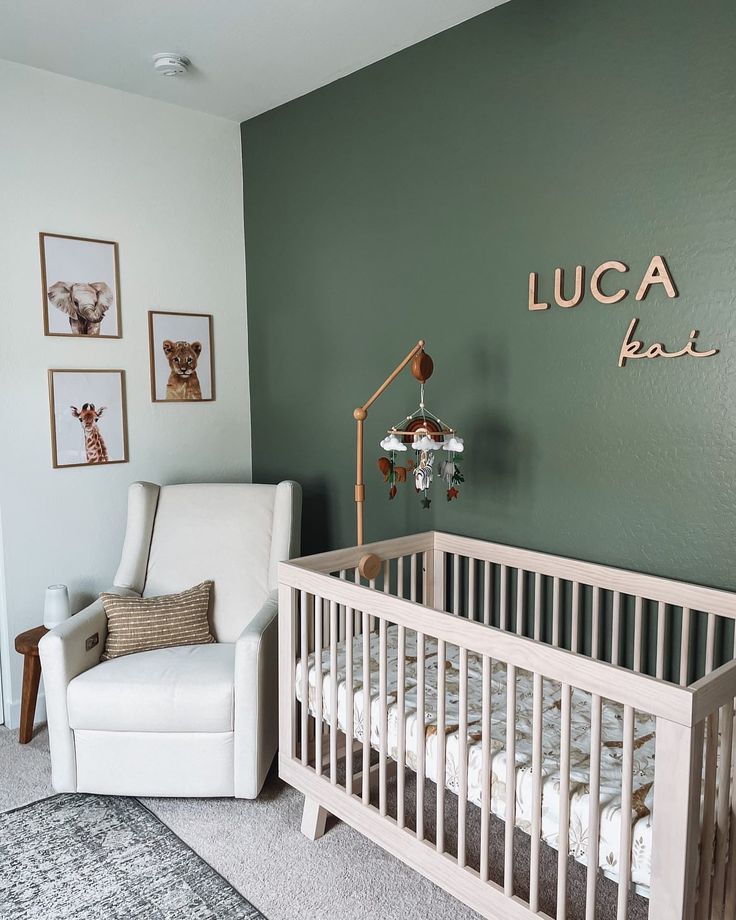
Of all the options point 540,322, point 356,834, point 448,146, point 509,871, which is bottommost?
point 356,834

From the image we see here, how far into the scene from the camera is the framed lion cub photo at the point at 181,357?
329 cm

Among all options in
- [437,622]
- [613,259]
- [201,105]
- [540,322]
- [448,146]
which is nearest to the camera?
[437,622]

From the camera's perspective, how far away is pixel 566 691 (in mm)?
1496

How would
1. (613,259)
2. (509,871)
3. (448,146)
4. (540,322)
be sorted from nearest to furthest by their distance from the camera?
(509,871) < (613,259) < (540,322) < (448,146)

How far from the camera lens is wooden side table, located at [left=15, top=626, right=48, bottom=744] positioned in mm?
2752

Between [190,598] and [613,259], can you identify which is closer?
[613,259]

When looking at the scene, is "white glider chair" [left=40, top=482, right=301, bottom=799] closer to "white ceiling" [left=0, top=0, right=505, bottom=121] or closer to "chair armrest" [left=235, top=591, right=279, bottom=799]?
"chair armrest" [left=235, top=591, right=279, bottom=799]

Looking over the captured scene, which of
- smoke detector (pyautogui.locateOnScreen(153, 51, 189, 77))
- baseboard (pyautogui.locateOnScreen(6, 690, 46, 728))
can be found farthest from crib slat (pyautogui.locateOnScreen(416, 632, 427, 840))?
smoke detector (pyautogui.locateOnScreen(153, 51, 189, 77))

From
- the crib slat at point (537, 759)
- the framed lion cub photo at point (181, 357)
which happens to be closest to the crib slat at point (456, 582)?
the crib slat at point (537, 759)

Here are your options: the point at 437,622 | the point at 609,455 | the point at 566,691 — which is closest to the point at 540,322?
the point at 609,455

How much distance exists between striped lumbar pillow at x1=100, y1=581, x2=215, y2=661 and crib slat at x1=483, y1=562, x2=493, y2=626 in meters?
0.99

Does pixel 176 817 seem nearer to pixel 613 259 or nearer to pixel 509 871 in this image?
pixel 509 871

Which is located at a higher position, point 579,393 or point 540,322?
point 540,322

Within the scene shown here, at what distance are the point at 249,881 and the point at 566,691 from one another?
110 centimetres
